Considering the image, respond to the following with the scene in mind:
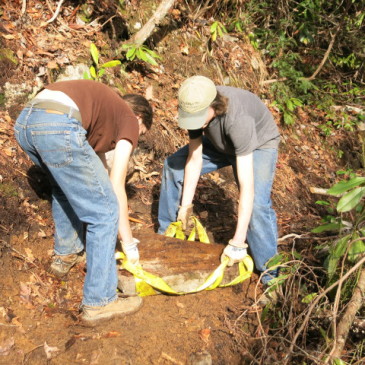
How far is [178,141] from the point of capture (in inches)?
241

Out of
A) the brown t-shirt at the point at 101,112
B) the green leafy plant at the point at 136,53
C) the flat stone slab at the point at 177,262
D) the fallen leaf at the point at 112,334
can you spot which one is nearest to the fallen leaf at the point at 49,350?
the fallen leaf at the point at 112,334

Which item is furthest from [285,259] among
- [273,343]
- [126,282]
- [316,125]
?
[316,125]

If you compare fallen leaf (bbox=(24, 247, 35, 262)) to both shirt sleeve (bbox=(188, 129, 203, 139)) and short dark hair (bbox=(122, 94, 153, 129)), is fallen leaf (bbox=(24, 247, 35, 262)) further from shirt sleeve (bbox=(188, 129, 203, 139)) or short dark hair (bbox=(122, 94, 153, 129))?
shirt sleeve (bbox=(188, 129, 203, 139))

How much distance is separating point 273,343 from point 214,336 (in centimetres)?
47

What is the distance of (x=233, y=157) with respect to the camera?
3891 mm

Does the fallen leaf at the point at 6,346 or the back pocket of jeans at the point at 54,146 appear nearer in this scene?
the back pocket of jeans at the point at 54,146

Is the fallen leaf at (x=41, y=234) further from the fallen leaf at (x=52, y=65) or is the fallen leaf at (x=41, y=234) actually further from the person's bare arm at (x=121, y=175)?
the fallen leaf at (x=52, y=65)

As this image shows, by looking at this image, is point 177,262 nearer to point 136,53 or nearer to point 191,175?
point 191,175

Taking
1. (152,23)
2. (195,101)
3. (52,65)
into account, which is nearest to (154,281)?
(195,101)

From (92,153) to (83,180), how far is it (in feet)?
0.64

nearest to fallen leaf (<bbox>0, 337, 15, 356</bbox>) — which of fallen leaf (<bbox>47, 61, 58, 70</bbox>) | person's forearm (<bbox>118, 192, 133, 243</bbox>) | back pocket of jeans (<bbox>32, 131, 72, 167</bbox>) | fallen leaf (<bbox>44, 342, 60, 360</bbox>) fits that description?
fallen leaf (<bbox>44, 342, 60, 360</bbox>)

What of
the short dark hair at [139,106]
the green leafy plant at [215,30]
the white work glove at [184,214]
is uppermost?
the short dark hair at [139,106]

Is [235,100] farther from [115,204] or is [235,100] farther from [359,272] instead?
[359,272]

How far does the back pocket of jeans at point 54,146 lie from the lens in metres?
2.68
